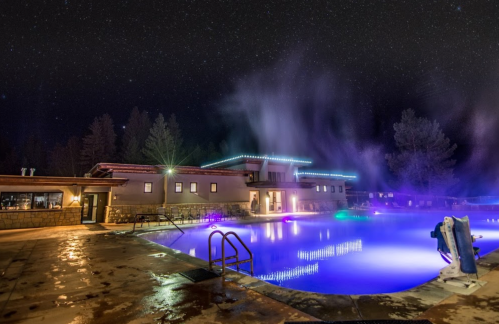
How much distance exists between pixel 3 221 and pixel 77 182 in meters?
3.79

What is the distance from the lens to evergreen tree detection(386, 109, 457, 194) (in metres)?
32.0

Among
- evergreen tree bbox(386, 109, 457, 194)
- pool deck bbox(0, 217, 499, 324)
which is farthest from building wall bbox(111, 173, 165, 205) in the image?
evergreen tree bbox(386, 109, 457, 194)

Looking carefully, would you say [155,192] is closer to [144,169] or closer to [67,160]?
[144,169]

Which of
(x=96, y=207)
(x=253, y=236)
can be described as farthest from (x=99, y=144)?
(x=253, y=236)

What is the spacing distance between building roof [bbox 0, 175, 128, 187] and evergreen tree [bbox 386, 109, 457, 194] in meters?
33.7

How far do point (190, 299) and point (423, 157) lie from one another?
37.4 m

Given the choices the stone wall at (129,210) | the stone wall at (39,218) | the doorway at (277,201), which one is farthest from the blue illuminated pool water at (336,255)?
the doorway at (277,201)

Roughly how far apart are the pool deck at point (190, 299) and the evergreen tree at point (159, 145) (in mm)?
33321

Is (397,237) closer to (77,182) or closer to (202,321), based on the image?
(202,321)

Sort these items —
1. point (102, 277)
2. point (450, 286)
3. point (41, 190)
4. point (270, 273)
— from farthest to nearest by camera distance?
point (41, 190), point (270, 273), point (102, 277), point (450, 286)

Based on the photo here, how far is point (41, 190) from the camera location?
14812 millimetres

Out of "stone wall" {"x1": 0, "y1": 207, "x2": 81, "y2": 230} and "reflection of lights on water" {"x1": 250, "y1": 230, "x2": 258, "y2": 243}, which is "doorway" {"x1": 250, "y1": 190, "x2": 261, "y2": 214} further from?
"stone wall" {"x1": 0, "y1": 207, "x2": 81, "y2": 230}

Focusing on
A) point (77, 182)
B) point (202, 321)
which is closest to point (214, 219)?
point (77, 182)

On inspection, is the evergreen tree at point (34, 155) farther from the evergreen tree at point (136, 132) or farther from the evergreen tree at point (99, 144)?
the evergreen tree at point (136, 132)
